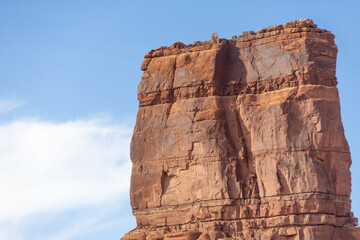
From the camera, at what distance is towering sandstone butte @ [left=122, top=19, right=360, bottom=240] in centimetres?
5156

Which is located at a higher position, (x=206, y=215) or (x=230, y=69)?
(x=230, y=69)

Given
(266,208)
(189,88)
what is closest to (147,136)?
(189,88)

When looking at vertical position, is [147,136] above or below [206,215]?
Result: above

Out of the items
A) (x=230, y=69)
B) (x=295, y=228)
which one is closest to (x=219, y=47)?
(x=230, y=69)

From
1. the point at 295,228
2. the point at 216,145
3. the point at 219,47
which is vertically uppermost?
the point at 219,47

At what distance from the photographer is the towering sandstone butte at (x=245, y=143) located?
51562mm

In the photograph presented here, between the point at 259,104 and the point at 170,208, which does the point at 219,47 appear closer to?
the point at 259,104

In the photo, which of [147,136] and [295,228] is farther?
[147,136]

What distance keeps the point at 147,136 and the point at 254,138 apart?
15.2 feet

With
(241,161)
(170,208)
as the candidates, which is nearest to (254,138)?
(241,161)

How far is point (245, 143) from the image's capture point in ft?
175

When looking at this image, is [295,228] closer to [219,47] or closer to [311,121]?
[311,121]

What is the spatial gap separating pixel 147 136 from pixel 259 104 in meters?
4.94

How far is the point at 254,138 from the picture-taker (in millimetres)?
52750
